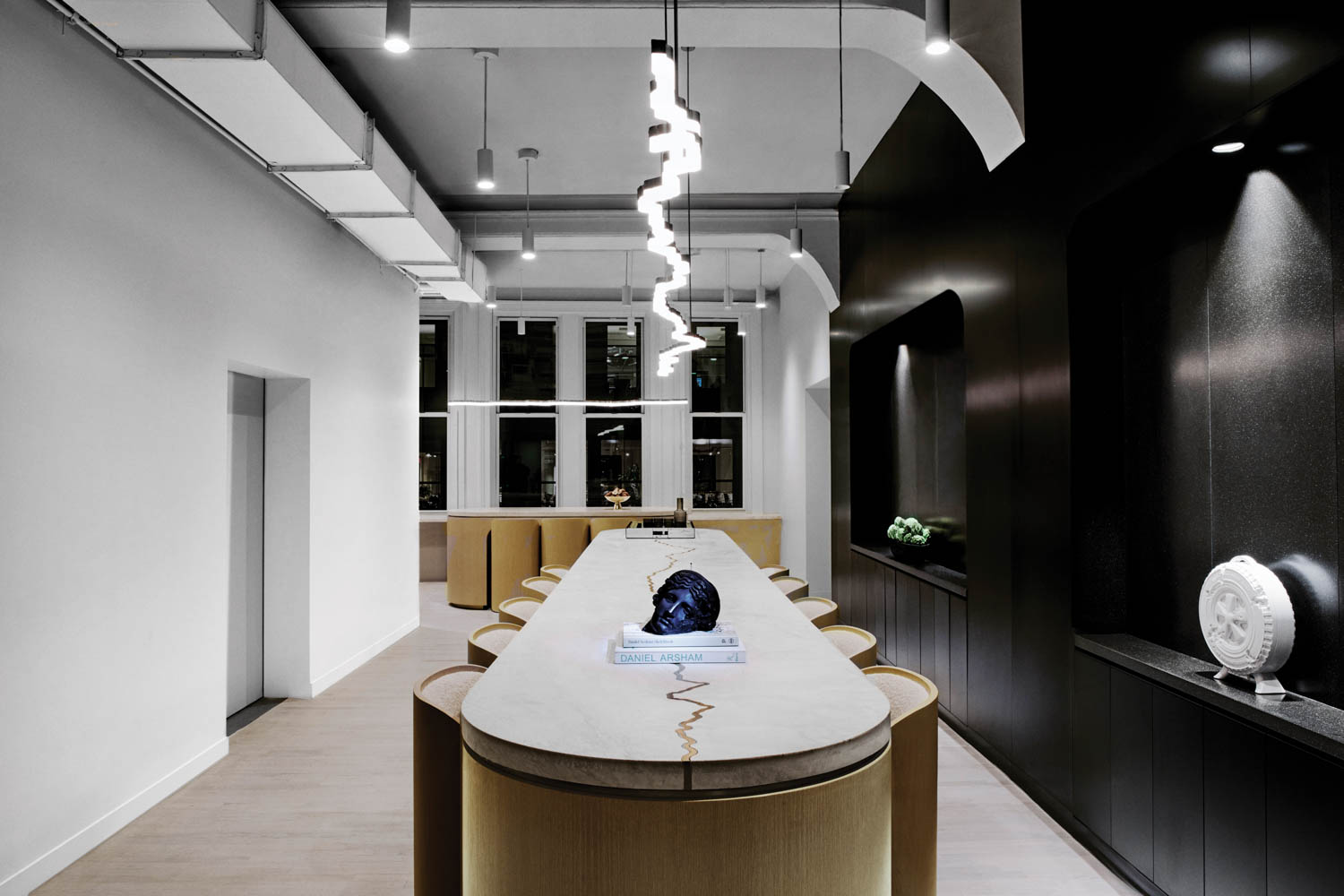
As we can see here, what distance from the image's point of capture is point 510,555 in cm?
802

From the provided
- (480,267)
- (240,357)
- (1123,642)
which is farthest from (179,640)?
(480,267)

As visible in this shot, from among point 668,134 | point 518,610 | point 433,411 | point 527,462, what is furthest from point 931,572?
point 433,411

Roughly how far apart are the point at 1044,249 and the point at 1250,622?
5.42ft

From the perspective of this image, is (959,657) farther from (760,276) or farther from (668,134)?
(760,276)

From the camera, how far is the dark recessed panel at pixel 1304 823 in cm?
182

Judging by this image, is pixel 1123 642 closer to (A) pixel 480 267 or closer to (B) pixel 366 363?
(B) pixel 366 363

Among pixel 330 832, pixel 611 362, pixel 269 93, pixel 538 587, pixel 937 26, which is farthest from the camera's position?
pixel 611 362

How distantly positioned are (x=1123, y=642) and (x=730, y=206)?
4.77 meters

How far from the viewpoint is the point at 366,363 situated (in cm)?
591

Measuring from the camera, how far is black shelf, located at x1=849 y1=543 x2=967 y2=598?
4.21 m

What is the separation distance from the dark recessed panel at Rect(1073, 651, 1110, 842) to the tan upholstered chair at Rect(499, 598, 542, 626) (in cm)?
214

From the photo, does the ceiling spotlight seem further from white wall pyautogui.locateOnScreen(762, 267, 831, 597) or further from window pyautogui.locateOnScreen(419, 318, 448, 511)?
window pyautogui.locateOnScreen(419, 318, 448, 511)

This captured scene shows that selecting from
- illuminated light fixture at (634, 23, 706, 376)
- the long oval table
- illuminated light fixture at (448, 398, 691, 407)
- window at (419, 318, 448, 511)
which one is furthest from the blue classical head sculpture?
window at (419, 318, 448, 511)

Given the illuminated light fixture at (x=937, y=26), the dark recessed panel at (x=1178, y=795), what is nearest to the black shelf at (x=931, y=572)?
the dark recessed panel at (x=1178, y=795)
